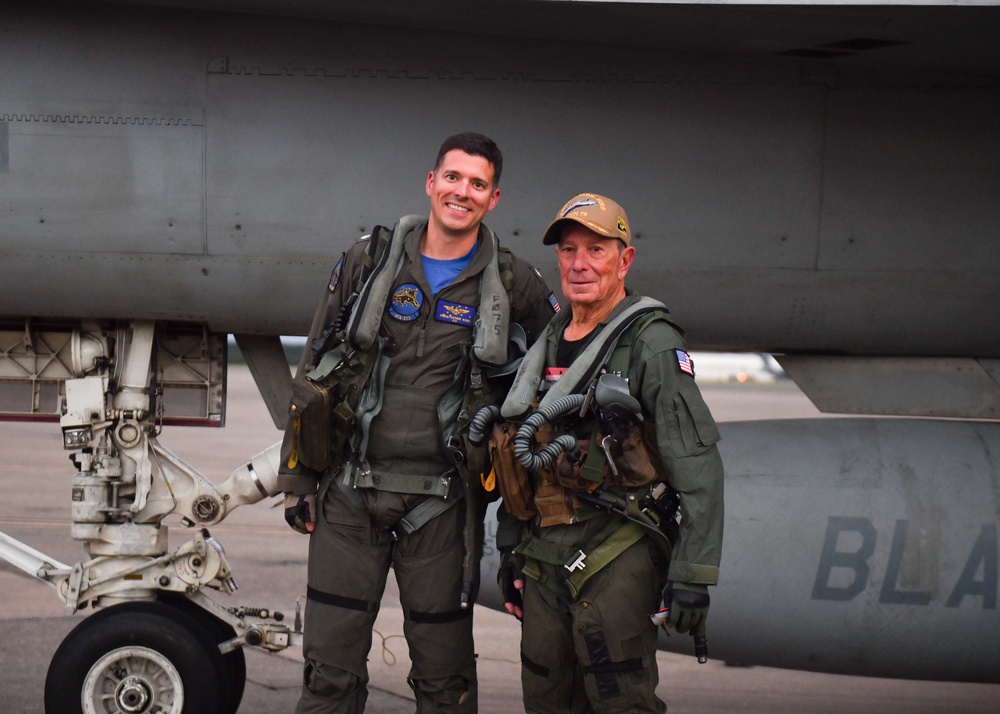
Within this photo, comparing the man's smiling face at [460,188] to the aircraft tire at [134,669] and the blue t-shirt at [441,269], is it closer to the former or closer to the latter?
the blue t-shirt at [441,269]

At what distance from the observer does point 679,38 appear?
13.0ft

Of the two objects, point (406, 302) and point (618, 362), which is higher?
point (406, 302)

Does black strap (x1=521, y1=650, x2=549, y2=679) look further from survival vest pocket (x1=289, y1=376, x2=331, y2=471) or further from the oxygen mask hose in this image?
survival vest pocket (x1=289, y1=376, x2=331, y2=471)

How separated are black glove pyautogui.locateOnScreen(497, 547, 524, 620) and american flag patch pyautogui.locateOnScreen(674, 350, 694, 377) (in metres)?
0.72

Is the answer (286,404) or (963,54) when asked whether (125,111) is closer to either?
(286,404)

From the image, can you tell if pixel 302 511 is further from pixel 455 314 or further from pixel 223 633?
pixel 223 633

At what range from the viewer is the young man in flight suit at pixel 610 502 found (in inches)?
116

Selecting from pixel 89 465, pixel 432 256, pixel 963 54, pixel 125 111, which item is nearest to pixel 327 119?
pixel 125 111

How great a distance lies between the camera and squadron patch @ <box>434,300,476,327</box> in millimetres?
3324

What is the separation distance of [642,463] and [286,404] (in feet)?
7.00

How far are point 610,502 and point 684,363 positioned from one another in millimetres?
428

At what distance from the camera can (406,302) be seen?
3330 mm

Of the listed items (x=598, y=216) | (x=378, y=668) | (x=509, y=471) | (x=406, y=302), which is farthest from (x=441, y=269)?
(x=378, y=668)

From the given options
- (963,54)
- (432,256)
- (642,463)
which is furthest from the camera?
(963,54)
